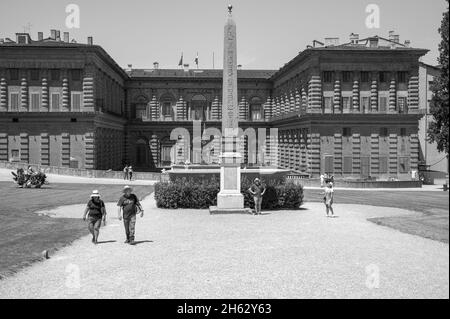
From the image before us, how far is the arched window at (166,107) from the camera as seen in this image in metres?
79.7

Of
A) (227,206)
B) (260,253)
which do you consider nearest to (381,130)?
(227,206)

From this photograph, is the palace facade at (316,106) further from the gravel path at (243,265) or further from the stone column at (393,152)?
the gravel path at (243,265)

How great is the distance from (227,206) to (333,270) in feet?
41.8

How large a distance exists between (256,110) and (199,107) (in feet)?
27.9

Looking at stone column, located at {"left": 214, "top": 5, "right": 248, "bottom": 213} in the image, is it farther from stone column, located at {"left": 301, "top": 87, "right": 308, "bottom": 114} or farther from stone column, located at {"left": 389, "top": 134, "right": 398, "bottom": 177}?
stone column, located at {"left": 389, "top": 134, "right": 398, "bottom": 177}

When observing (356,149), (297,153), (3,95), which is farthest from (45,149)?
(356,149)

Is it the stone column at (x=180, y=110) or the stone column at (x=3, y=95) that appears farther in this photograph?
the stone column at (x=180, y=110)

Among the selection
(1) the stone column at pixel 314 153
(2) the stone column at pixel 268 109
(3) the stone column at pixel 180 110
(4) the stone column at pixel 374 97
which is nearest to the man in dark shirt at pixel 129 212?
(1) the stone column at pixel 314 153

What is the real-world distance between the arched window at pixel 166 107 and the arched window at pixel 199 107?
9.64ft

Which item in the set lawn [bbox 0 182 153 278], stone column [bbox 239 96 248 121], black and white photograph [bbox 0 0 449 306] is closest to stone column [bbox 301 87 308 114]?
black and white photograph [bbox 0 0 449 306]

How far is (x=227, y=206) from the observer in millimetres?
25344

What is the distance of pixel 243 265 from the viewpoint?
44.3ft

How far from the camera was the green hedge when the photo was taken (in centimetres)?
2683

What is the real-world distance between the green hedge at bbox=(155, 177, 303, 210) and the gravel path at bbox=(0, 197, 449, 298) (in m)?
5.84
